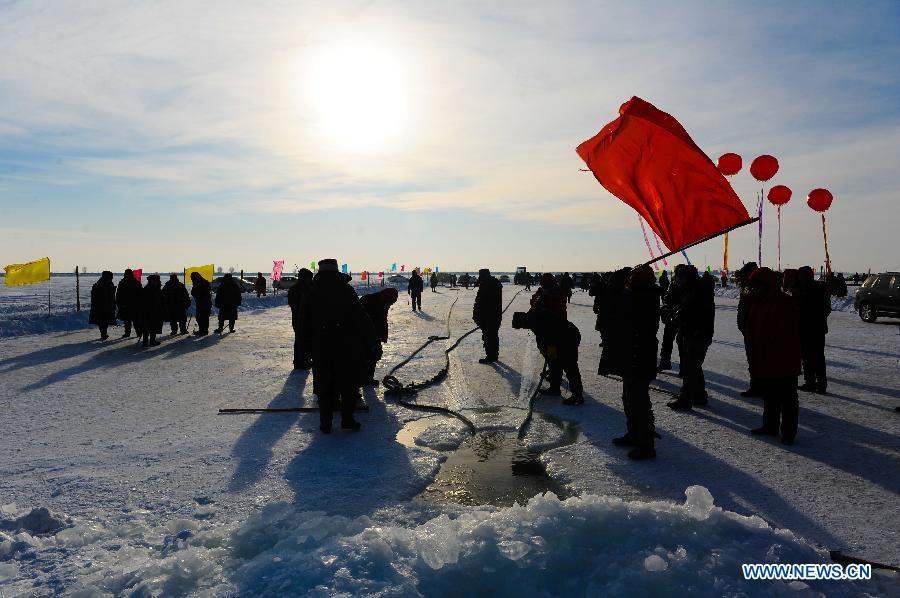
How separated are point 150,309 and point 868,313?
23.4 metres

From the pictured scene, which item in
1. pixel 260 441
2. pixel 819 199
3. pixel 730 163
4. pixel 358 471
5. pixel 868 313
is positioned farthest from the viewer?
pixel 868 313

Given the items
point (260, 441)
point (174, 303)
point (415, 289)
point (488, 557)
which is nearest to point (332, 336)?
point (260, 441)

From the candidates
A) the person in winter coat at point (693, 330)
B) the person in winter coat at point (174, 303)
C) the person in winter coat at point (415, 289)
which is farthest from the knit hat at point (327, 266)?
the person in winter coat at point (415, 289)

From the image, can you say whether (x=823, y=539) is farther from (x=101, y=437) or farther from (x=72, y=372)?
(x=72, y=372)

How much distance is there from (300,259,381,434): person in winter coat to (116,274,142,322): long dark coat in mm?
10055

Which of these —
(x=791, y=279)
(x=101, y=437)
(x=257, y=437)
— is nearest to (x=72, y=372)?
(x=101, y=437)

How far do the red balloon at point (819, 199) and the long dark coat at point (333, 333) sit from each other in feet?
51.3

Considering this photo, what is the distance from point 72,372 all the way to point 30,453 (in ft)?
18.1

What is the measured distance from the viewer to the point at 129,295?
14.8 metres

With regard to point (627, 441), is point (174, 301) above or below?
above

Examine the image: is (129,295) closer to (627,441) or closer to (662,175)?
(662,175)

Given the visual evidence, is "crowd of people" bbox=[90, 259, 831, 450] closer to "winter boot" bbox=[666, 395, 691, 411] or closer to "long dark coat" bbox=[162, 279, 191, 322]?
"winter boot" bbox=[666, 395, 691, 411]

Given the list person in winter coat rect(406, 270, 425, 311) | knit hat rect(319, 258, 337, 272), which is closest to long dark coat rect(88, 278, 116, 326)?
knit hat rect(319, 258, 337, 272)

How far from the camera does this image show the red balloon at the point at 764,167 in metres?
14.3
